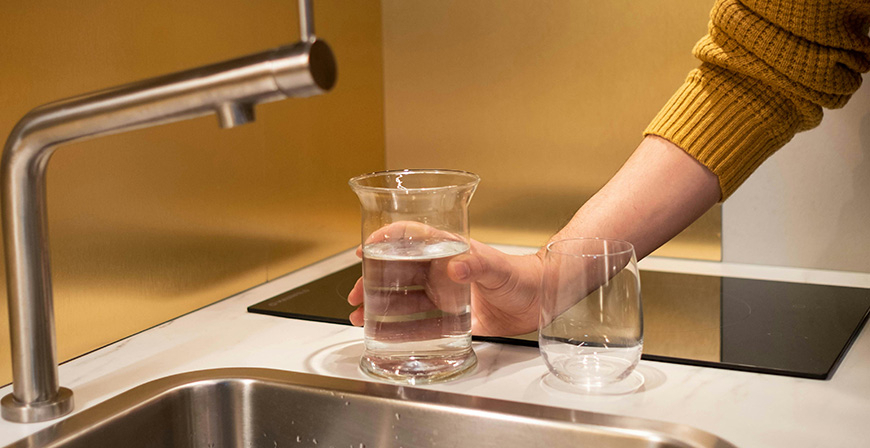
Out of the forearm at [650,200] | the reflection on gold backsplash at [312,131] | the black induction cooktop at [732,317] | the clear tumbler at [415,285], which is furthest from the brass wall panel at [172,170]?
the forearm at [650,200]

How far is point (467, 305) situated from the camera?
0.71m

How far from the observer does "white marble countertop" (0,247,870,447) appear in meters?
0.63

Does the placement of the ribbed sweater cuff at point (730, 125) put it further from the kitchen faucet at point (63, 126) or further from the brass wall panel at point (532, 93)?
the kitchen faucet at point (63, 126)

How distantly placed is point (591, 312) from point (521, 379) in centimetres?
10

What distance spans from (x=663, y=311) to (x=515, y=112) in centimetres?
49

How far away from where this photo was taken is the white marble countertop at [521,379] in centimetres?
63

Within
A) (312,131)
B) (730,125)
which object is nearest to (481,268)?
(730,125)

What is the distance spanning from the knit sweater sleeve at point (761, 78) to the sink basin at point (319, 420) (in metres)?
0.36

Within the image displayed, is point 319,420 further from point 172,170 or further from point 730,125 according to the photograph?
point 730,125

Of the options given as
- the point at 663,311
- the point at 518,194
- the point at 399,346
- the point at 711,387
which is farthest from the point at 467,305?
the point at 518,194

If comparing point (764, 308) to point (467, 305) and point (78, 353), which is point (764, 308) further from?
point (78, 353)

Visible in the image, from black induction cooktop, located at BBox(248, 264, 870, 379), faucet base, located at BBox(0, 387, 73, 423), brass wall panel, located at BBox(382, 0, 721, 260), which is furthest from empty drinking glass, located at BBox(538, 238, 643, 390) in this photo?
brass wall panel, located at BBox(382, 0, 721, 260)

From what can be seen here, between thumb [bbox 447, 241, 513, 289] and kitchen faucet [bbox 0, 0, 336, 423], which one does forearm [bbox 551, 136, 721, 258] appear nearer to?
thumb [bbox 447, 241, 513, 289]

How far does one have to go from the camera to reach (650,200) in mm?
853
